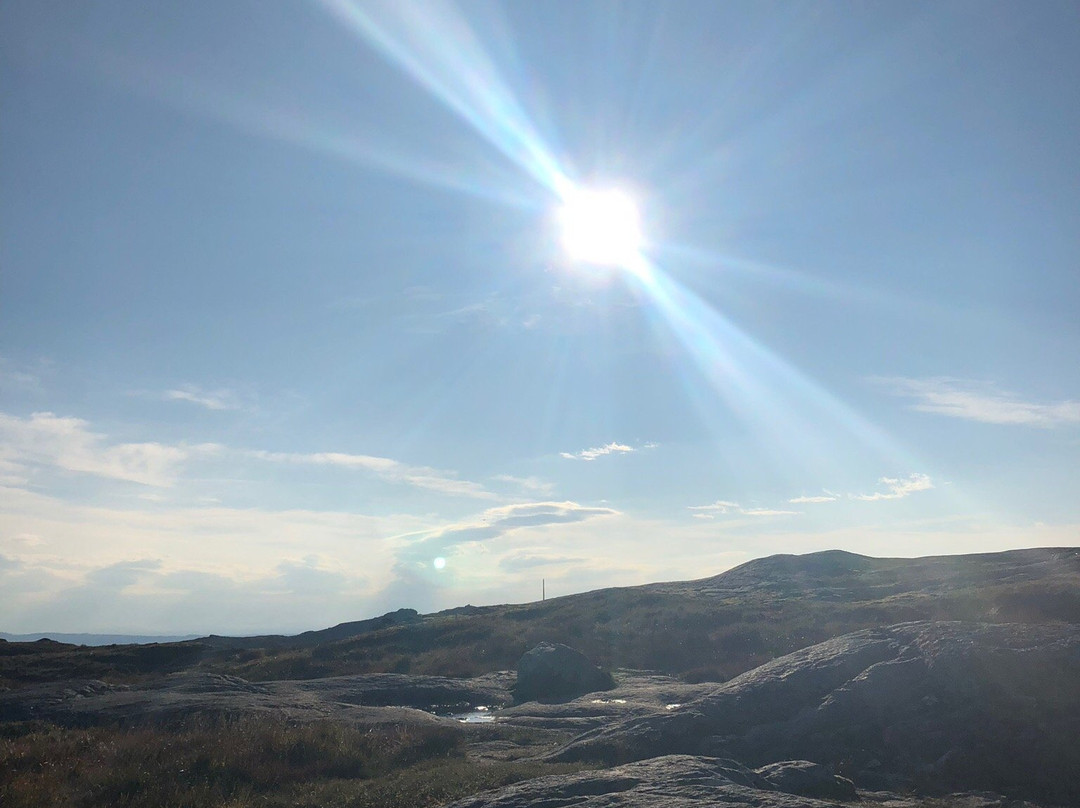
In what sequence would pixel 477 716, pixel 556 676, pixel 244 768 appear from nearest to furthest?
pixel 244 768 < pixel 477 716 < pixel 556 676

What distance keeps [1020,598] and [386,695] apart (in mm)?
35713

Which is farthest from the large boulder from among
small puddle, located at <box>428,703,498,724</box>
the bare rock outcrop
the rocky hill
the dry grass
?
the bare rock outcrop

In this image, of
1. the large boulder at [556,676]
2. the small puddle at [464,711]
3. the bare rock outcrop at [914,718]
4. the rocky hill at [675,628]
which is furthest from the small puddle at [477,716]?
the rocky hill at [675,628]

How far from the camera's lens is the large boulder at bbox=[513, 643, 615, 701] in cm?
2877

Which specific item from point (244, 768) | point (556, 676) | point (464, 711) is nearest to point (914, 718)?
point (244, 768)

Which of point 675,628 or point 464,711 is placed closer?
point 464,711

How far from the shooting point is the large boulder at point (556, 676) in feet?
94.4

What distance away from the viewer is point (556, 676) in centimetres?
2923

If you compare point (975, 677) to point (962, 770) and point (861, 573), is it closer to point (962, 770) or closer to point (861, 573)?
point (962, 770)

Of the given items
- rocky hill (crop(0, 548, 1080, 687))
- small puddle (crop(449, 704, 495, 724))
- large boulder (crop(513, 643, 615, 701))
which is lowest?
small puddle (crop(449, 704, 495, 724))

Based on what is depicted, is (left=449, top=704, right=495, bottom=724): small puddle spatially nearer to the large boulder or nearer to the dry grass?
the large boulder

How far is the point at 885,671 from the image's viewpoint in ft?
53.4

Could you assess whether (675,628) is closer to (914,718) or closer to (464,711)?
(464,711)

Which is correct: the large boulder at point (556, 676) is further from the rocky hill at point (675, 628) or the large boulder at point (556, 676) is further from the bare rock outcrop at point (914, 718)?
the bare rock outcrop at point (914, 718)
